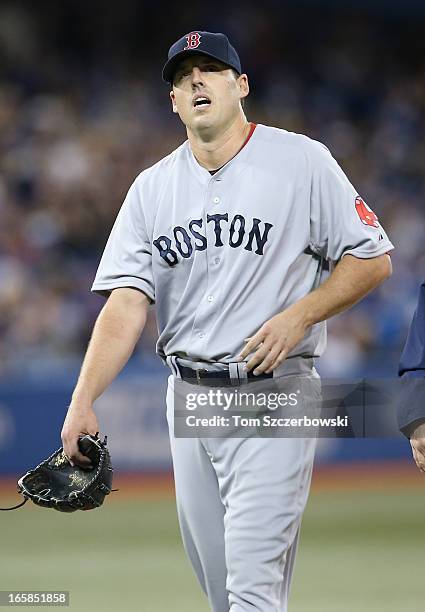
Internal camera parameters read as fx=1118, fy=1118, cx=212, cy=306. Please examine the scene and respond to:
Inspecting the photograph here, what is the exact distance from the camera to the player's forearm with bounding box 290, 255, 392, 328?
3629 mm

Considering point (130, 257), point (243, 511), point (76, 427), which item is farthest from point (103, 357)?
point (243, 511)

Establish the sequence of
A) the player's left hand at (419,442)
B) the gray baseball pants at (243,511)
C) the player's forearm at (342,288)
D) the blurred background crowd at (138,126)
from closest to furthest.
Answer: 1. the player's left hand at (419,442)
2. the gray baseball pants at (243,511)
3. the player's forearm at (342,288)
4. the blurred background crowd at (138,126)

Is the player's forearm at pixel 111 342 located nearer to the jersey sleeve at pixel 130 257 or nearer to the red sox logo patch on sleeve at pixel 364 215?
the jersey sleeve at pixel 130 257

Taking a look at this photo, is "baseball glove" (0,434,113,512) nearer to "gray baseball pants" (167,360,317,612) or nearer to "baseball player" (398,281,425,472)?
"gray baseball pants" (167,360,317,612)

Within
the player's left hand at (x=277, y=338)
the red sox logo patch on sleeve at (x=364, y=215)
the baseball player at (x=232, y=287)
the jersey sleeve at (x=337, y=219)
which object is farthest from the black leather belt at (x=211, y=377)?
the red sox logo patch on sleeve at (x=364, y=215)

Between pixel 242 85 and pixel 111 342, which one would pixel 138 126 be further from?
pixel 111 342

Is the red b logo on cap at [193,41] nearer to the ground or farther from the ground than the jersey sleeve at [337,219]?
farther from the ground

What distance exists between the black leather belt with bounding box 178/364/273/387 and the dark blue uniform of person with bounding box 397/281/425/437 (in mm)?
809

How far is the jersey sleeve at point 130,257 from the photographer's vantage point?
13.0 ft

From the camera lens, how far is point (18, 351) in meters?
10.7

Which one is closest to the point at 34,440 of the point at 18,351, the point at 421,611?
the point at 18,351

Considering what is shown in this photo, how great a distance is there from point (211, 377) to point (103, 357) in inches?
14.8

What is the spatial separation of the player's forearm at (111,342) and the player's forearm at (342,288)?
0.61 meters

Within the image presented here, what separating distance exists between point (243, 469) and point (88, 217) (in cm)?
902
